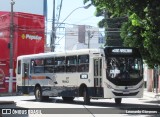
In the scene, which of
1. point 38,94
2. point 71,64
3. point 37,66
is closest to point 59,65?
point 71,64

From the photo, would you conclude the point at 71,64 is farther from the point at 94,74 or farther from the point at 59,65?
the point at 94,74

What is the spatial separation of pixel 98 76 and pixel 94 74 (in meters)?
0.27

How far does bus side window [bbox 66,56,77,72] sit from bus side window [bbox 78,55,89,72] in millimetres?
376

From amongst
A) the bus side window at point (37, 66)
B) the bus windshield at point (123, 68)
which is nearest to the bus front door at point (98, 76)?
the bus windshield at point (123, 68)

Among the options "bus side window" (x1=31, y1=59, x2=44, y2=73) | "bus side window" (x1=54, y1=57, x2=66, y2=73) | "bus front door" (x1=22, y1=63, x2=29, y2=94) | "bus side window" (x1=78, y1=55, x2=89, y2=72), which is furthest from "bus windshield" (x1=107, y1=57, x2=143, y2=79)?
"bus front door" (x1=22, y1=63, x2=29, y2=94)

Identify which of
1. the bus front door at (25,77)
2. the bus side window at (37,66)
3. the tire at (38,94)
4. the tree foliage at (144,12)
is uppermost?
the tree foliage at (144,12)

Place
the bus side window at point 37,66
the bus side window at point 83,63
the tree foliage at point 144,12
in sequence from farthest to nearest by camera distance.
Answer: the bus side window at point 37,66 → the bus side window at point 83,63 → the tree foliage at point 144,12

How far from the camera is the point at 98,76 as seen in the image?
22969 millimetres

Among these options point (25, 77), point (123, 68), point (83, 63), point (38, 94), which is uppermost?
point (83, 63)

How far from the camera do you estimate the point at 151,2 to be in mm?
17094

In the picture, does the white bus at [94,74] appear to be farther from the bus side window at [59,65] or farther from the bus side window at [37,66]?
the bus side window at [37,66]

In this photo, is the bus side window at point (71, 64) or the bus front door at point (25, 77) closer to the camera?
the bus side window at point (71, 64)

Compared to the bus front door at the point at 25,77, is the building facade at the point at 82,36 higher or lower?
higher

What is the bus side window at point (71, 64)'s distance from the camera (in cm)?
2465
